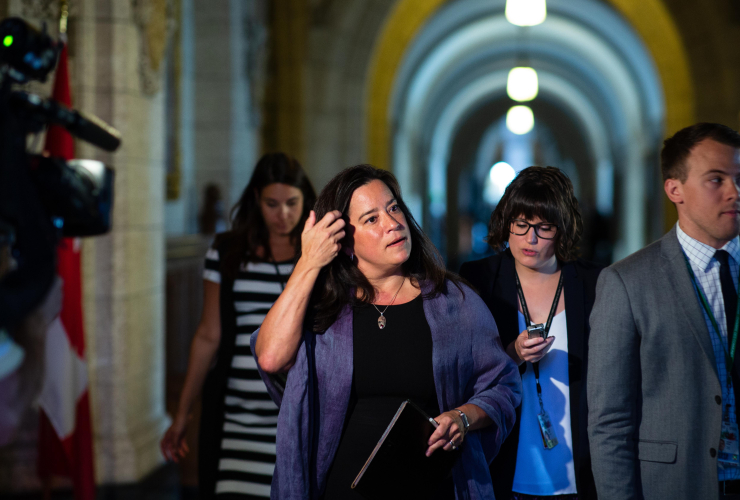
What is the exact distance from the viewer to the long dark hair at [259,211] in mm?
3367

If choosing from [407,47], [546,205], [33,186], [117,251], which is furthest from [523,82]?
[33,186]

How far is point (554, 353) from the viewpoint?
2.59m

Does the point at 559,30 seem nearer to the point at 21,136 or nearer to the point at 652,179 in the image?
the point at 652,179

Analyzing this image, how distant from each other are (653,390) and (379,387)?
2.92 ft

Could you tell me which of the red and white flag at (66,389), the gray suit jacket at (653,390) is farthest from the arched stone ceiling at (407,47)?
the gray suit jacket at (653,390)

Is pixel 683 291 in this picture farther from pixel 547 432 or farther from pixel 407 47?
pixel 407 47

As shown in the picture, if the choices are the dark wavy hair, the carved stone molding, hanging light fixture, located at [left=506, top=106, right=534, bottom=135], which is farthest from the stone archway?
the dark wavy hair

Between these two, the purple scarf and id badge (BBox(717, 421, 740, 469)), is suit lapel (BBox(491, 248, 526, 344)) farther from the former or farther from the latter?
id badge (BBox(717, 421, 740, 469))

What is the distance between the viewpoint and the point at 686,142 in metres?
2.31

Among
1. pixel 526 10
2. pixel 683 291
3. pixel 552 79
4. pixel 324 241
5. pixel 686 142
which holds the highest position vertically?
pixel 552 79

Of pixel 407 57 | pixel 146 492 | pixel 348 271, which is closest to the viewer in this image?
pixel 348 271

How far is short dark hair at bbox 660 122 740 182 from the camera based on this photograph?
226 cm

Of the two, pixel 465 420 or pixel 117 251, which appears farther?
pixel 117 251

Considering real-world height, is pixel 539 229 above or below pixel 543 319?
above
